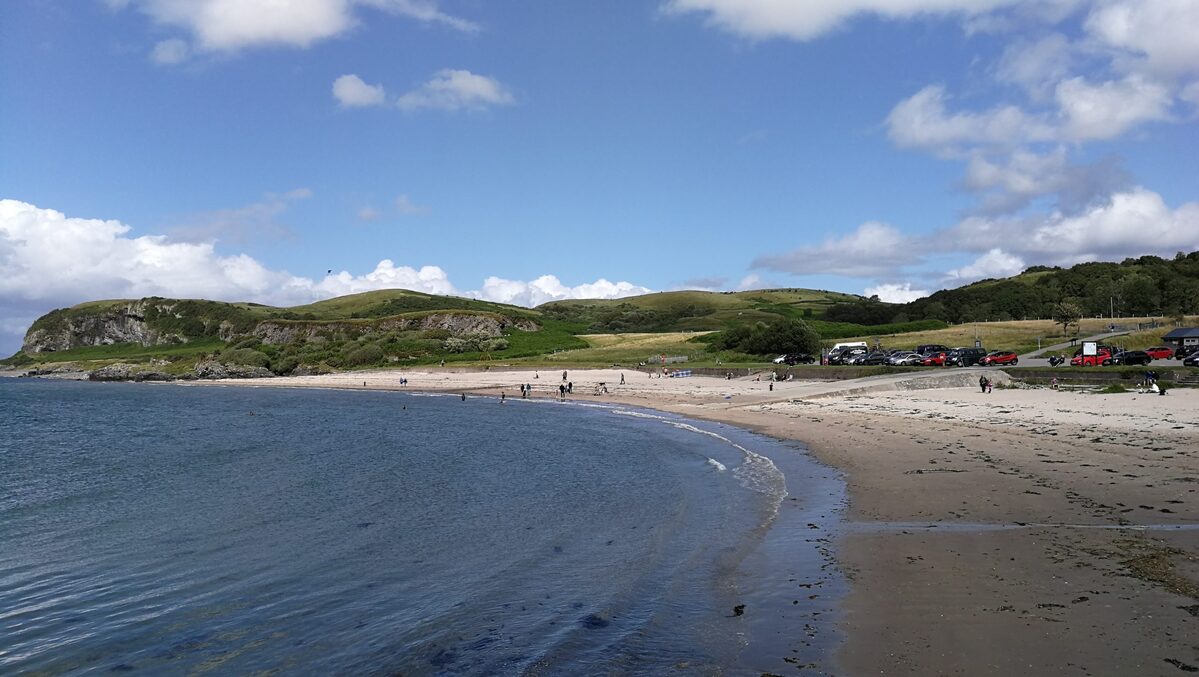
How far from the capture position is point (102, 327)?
7377 inches

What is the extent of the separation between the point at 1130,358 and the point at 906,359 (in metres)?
18.1

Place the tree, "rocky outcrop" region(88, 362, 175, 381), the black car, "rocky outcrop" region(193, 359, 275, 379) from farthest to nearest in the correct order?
"rocky outcrop" region(88, 362, 175, 381) → "rocky outcrop" region(193, 359, 275, 379) → the tree → the black car

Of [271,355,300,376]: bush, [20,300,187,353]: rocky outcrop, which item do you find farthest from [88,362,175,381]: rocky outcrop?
[20,300,187,353]: rocky outcrop

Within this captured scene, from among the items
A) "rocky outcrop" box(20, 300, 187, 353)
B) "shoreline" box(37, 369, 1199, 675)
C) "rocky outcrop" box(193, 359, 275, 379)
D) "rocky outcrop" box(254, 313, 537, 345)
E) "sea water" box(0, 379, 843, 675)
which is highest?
"rocky outcrop" box(20, 300, 187, 353)

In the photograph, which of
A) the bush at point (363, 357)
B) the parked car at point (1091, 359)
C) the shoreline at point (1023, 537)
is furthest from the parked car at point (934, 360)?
the bush at point (363, 357)

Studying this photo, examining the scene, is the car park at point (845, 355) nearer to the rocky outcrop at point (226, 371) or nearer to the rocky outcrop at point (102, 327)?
the rocky outcrop at point (226, 371)

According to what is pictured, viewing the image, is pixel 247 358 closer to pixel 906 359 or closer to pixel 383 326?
pixel 383 326

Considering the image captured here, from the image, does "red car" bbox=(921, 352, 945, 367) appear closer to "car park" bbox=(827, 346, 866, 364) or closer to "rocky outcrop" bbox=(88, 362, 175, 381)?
"car park" bbox=(827, 346, 866, 364)

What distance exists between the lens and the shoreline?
909 cm

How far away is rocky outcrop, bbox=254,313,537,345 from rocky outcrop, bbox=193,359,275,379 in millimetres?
25453

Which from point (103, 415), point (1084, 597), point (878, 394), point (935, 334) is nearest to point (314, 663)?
point (1084, 597)

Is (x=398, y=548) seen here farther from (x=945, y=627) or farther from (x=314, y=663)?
(x=945, y=627)

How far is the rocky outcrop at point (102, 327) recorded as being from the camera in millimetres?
187125

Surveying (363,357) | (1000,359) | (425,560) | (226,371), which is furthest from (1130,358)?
(226,371)
